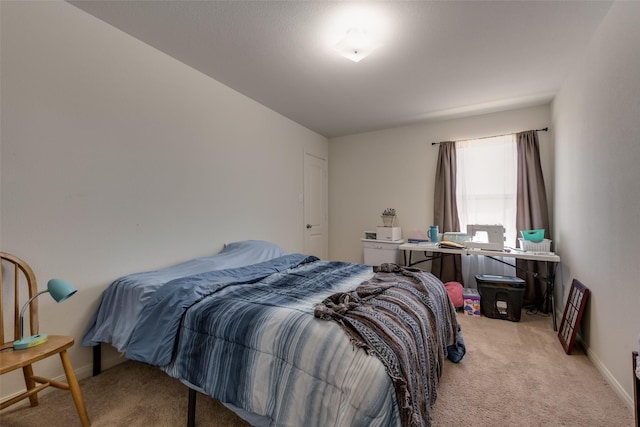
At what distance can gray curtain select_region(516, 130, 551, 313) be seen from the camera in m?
3.28

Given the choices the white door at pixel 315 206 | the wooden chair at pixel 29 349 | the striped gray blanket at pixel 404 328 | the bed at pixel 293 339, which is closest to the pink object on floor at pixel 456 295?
the bed at pixel 293 339

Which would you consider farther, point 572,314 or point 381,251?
point 381,251

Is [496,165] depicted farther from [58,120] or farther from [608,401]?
[58,120]

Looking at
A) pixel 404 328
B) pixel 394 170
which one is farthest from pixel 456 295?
pixel 404 328

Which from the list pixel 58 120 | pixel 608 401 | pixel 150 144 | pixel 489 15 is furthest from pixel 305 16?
pixel 608 401

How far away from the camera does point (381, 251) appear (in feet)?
13.0

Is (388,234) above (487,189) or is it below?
below

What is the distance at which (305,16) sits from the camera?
1.87 m

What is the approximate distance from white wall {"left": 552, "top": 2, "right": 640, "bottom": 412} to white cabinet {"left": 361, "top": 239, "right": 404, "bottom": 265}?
1.87 m

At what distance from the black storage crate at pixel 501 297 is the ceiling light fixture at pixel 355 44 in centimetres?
270

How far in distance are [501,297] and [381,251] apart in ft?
4.98

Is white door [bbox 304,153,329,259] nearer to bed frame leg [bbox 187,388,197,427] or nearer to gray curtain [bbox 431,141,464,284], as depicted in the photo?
gray curtain [bbox 431,141,464,284]

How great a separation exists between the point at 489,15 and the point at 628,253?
1.73 metres

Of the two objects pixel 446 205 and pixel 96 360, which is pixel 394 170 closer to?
→ pixel 446 205
